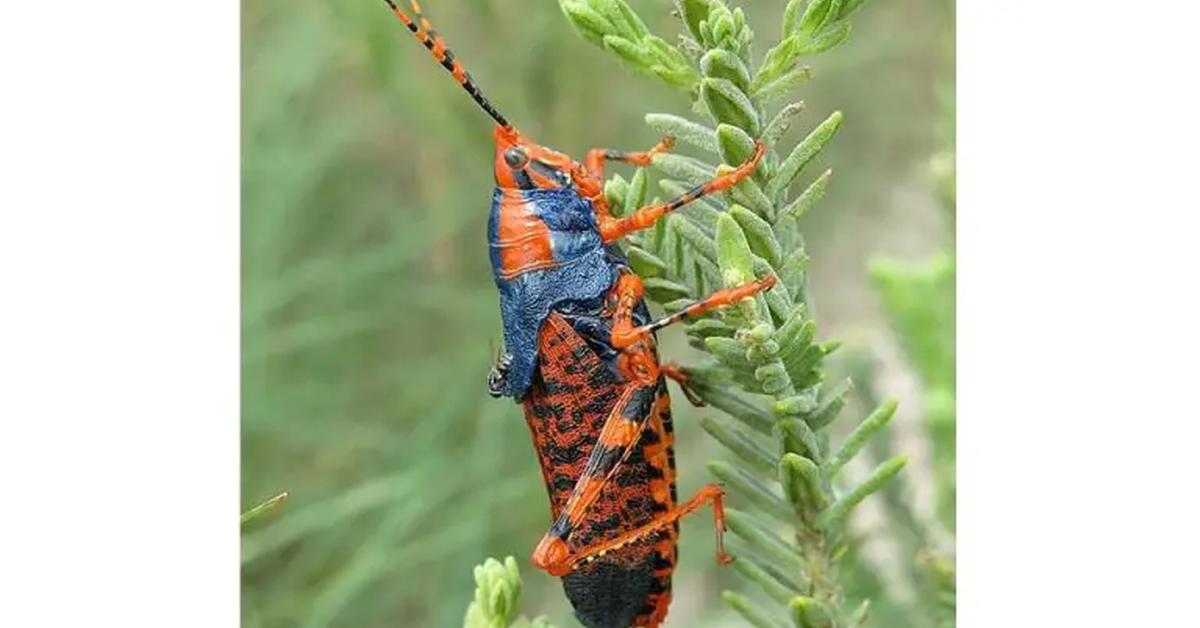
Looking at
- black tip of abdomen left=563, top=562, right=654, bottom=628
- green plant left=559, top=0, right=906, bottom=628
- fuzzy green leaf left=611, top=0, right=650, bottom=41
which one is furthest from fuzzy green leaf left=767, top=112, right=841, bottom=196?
black tip of abdomen left=563, top=562, right=654, bottom=628

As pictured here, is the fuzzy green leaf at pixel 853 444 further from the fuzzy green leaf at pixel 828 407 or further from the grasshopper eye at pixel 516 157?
the grasshopper eye at pixel 516 157

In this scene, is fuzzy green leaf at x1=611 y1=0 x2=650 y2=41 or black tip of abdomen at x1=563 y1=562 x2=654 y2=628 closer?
fuzzy green leaf at x1=611 y1=0 x2=650 y2=41

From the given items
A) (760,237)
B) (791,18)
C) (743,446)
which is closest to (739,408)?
(743,446)

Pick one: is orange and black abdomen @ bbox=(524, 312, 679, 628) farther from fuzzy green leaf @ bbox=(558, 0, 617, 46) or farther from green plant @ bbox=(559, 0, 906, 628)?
fuzzy green leaf @ bbox=(558, 0, 617, 46)

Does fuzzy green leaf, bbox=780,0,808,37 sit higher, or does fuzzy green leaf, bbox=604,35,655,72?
fuzzy green leaf, bbox=604,35,655,72

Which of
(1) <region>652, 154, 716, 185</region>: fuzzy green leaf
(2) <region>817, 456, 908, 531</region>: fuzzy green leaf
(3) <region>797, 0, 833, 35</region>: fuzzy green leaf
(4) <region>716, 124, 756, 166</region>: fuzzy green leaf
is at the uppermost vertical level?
(3) <region>797, 0, 833, 35</region>: fuzzy green leaf

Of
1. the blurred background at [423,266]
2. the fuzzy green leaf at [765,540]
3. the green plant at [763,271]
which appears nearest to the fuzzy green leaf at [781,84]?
the green plant at [763,271]

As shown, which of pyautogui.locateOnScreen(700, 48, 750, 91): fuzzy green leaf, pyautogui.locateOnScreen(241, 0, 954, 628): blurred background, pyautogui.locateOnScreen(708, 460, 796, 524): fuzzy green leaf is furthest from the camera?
pyautogui.locateOnScreen(241, 0, 954, 628): blurred background

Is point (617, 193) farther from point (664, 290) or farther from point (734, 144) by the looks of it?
point (734, 144)
